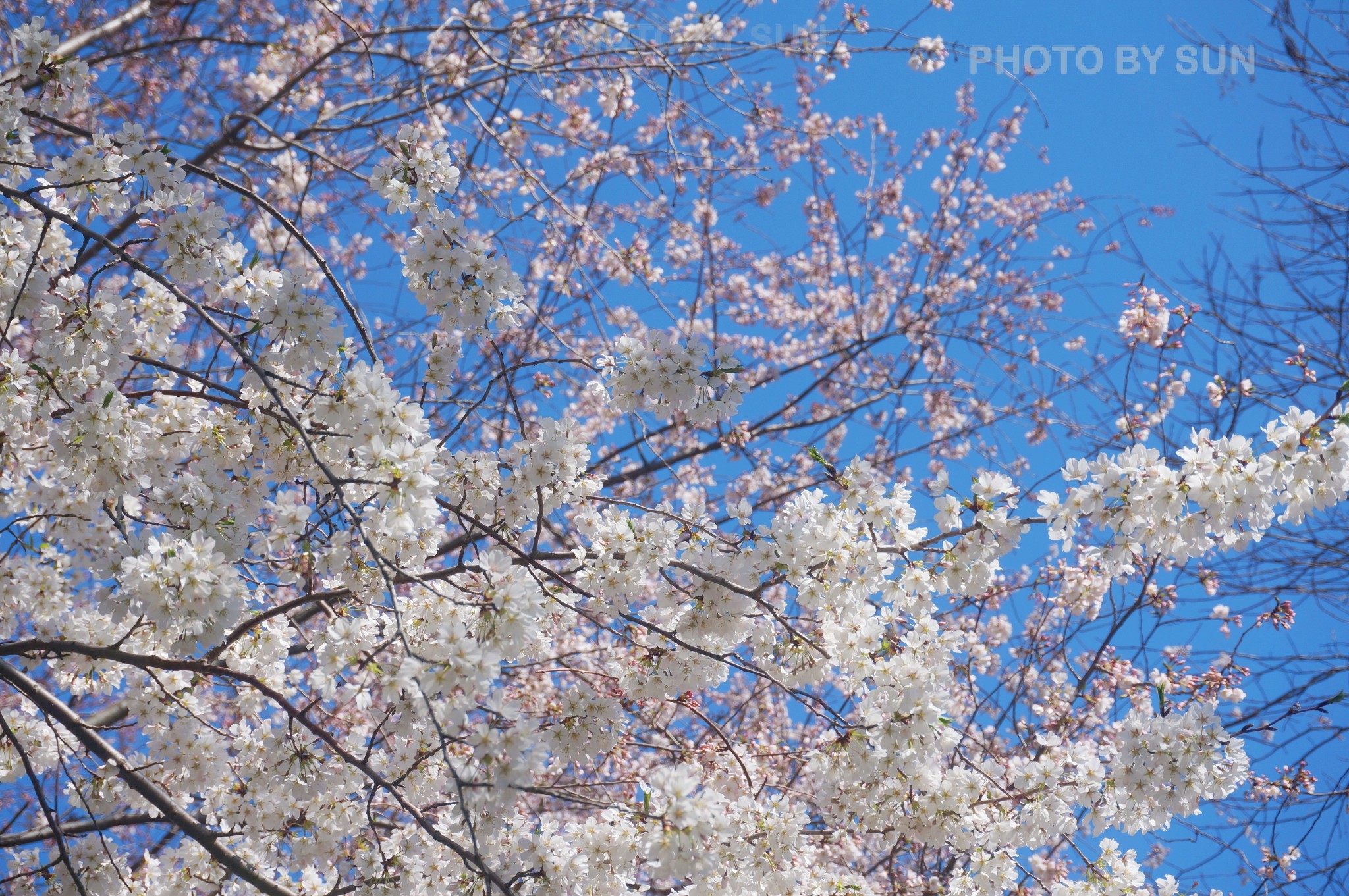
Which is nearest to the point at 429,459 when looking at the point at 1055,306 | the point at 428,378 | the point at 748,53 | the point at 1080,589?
the point at 428,378

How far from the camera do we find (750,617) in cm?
307

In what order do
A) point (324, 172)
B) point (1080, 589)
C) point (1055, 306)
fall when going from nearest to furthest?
point (1080, 589) < point (324, 172) < point (1055, 306)

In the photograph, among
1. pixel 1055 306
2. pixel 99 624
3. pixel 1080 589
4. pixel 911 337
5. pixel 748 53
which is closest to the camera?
pixel 99 624

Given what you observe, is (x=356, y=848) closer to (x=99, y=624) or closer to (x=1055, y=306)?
(x=99, y=624)

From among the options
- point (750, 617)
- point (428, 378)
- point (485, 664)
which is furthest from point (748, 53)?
point (485, 664)

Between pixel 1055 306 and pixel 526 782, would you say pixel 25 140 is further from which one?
pixel 1055 306

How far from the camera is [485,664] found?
2.28 m

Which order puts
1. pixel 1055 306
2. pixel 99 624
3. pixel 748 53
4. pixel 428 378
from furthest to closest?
pixel 1055 306 < pixel 748 53 < pixel 99 624 < pixel 428 378

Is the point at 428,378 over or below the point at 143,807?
over

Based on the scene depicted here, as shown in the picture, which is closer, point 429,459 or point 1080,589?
point 429,459

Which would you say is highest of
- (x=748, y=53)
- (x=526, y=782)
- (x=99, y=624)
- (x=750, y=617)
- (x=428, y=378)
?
(x=748, y=53)

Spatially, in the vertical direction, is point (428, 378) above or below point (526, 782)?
above

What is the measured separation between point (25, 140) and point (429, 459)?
6.56 ft

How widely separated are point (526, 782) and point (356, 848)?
146 centimetres
